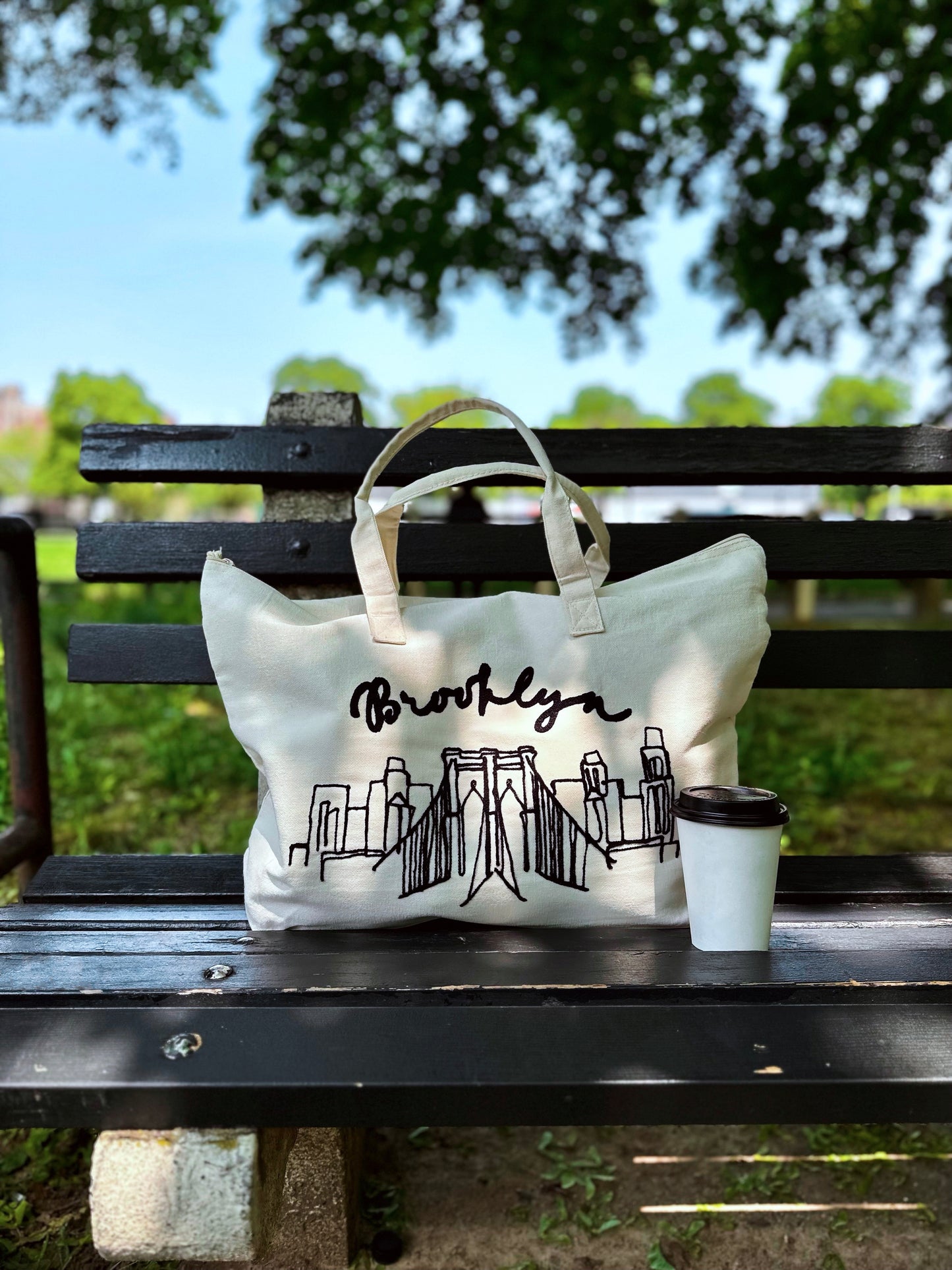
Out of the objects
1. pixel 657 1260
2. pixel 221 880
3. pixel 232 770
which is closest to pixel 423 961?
pixel 221 880

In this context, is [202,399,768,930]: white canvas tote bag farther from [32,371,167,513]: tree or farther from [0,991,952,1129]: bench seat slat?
[32,371,167,513]: tree

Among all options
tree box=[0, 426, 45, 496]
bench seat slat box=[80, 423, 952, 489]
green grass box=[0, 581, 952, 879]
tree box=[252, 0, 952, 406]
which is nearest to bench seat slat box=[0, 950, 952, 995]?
bench seat slat box=[80, 423, 952, 489]

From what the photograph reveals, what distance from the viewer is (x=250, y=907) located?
1504 millimetres

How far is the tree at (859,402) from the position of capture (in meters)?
45.5

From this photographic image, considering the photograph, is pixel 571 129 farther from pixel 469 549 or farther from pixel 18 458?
pixel 18 458

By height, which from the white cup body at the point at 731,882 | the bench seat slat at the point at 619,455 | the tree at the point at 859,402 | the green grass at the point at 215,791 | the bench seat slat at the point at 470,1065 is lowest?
the green grass at the point at 215,791

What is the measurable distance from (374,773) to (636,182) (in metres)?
6.72

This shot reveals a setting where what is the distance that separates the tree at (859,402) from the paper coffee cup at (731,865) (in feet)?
154

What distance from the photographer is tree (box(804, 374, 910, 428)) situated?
45500mm

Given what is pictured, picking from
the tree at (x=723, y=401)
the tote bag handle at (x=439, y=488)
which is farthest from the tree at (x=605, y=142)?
the tree at (x=723, y=401)

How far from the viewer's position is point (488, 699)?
149cm

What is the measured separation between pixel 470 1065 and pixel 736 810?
0.48m

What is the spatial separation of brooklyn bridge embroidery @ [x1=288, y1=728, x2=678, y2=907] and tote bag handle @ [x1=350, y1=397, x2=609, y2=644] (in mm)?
196

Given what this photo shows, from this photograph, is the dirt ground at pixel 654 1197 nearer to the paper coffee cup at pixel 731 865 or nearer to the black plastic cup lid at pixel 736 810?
the paper coffee cup at pixel 731 865
